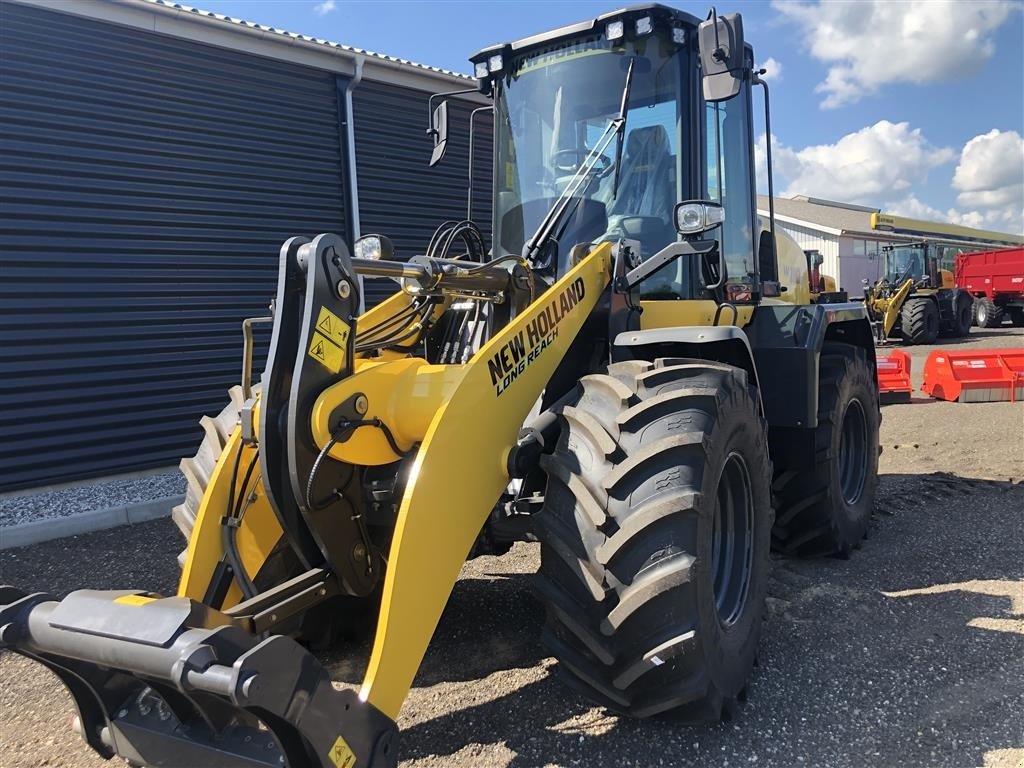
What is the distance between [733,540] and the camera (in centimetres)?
317

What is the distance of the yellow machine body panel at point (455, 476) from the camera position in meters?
2.16

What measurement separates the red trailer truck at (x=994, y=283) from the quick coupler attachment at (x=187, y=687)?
27.9 m

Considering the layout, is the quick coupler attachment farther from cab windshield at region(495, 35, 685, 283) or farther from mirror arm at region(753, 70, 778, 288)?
mirror arm at region(753, 70, 778, 288)

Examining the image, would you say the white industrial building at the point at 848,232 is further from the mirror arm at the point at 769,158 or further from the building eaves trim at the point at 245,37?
the mirror arm at the point at 769,158

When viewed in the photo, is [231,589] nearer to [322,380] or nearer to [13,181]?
[322,380]

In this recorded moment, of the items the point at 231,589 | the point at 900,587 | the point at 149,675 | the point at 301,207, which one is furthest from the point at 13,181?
the point at 900,587

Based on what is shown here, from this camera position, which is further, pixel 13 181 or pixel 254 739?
pixel 13 181

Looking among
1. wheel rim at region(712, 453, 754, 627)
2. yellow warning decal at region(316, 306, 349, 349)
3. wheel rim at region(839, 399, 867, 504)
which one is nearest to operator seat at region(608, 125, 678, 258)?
wheel rim at region(712, 453, 754, 627)

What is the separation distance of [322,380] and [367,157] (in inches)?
281

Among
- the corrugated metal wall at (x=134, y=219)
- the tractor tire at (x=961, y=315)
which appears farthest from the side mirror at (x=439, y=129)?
the tractor tire at (x=961, y=315)

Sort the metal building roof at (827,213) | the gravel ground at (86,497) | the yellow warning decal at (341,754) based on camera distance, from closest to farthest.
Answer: the yellow warning decal at (341,754) → the gravel ground at (86,497) → the metal building roof at (827,213)

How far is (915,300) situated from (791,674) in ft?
65.2

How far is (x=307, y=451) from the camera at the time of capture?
7.97 feet

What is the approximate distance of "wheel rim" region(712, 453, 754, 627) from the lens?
3072 millimetres
